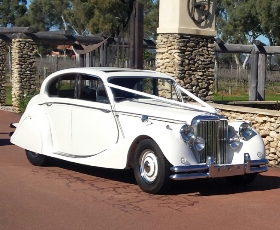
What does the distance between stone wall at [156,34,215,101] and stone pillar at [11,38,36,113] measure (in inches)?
334

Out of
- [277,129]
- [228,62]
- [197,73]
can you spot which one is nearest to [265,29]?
[228,62]

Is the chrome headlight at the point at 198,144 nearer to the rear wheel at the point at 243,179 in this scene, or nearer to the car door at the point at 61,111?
the rear wheel at the point at 243,179

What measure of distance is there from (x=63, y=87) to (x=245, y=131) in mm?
3150

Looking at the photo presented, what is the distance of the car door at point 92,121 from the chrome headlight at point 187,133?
115cm

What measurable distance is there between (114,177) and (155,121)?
5.25 ft

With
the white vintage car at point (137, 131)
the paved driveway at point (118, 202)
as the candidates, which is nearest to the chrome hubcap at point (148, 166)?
the white vintage car at point (137, 131)

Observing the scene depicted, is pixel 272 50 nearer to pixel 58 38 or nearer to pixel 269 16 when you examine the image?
pixel 58 38

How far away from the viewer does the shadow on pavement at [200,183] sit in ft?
28.3

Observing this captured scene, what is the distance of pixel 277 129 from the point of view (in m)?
10.6

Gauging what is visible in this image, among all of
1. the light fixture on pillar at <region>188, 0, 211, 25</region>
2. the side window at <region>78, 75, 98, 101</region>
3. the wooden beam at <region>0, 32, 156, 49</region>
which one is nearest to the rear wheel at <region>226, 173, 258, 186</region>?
the side window at <region>78, 75, 98, 101</region>

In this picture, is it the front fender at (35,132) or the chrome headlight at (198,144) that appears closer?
the chrome headlight at (198,144)

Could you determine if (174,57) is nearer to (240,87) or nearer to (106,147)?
(106,147)

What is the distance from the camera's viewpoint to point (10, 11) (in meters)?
68.9

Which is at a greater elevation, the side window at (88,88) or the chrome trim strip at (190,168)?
the side window at (88,88)
